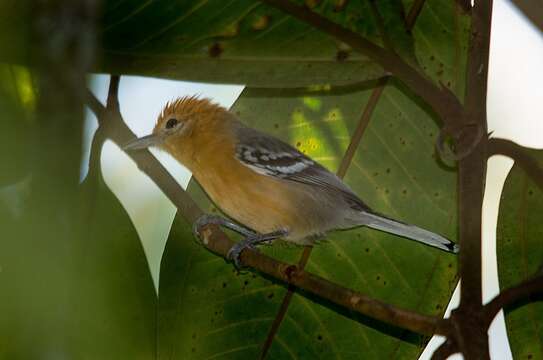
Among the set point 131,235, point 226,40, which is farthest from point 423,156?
point 131,235

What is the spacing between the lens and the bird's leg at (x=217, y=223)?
10.0 feet

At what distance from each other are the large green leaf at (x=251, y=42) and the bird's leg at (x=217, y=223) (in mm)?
550

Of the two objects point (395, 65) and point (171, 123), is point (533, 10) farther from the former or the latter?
point (171, 123)

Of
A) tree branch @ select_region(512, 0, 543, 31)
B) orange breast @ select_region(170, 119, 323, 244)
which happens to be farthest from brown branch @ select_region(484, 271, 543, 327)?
orange breast @ select_region(170, 119, 323, 244)

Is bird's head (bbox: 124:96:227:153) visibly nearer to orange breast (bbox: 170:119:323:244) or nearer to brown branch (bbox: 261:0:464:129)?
orange breast (bbox: 170:119:323:244)

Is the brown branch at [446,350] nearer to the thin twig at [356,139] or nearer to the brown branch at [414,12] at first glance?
the thin twig at [356,139]

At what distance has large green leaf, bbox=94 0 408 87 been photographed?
→ 2.80 m

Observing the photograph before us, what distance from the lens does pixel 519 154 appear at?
8.57 feet

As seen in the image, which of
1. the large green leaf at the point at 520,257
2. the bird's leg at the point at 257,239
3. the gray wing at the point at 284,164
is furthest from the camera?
the gray wing at the point at 284,164

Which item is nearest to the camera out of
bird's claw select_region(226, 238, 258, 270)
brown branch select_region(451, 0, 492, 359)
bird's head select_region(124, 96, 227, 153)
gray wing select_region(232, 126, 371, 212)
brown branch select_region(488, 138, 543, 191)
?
brown branch select_region(451, 0, 492, 359)

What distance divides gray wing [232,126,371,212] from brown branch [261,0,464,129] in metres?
0.90

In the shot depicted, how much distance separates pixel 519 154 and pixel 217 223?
1469 millimetres

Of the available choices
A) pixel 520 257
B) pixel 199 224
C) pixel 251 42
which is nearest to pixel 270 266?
pixel 199 224

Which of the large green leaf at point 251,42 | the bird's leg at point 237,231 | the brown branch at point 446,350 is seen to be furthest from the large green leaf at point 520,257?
the brown branch at point 446,350
